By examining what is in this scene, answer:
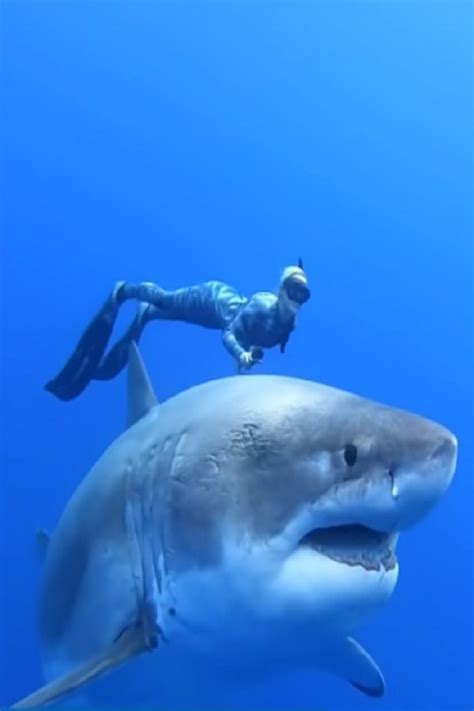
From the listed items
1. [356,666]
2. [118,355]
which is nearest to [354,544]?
[356,666]

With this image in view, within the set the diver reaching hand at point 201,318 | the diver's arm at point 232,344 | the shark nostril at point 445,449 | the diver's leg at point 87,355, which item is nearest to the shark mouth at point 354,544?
the shark nostril at point 445,449

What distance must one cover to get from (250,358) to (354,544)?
2455 millimetres

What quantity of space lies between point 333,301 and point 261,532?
1346 cm

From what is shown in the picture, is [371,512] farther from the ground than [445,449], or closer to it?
closer to it

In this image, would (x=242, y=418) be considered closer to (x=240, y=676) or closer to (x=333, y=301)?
(x=240, y=676)

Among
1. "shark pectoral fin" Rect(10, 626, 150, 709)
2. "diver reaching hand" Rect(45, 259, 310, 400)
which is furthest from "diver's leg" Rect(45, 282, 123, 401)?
"shark pectoral fin" Rect(10, 626, 150, 709)

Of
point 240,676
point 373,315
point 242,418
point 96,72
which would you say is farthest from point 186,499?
point 373,315

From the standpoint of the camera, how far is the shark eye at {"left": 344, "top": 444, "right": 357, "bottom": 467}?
97.1 inches

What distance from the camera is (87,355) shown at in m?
6.40

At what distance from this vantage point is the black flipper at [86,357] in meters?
6.40

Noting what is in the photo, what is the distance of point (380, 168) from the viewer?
1672 cm

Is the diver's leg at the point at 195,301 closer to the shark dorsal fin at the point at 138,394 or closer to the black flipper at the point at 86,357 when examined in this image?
the black flipper at the point at 86,357

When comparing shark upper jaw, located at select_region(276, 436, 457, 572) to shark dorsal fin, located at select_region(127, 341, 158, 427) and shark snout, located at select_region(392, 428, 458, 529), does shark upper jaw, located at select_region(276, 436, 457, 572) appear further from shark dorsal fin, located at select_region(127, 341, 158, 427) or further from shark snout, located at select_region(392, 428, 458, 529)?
shark dorsal fin, located at select_region(127, 341, 158, 427)

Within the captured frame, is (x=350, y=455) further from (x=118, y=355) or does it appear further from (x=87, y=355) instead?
(x=87, y=355)
